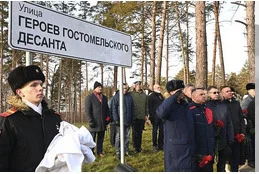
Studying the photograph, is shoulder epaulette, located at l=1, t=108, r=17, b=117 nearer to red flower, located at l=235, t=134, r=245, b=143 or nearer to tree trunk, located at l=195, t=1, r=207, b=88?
red flower, located at l=235, t=134, r=245, b=143

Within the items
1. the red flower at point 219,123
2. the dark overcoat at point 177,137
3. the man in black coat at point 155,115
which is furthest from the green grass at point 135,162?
the dark overcoat at point 177,137

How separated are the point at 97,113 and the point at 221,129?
131 inches

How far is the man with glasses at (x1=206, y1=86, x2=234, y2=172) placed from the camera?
18.8 feet

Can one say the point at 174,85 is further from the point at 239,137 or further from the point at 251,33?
the point at 251,33

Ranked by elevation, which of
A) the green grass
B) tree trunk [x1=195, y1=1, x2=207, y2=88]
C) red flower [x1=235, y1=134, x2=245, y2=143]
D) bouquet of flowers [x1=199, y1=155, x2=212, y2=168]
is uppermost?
tree trunk [x1=195, y1=1, x2=207, y2=88]

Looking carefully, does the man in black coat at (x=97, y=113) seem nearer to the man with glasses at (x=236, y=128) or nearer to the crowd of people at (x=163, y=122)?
the crowd of people at (x=163, y=122)

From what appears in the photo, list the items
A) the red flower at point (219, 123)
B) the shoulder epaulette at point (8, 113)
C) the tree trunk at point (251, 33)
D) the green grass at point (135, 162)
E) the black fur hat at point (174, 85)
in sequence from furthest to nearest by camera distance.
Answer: the tree trunk at point (251, 33)
the green grass at point (135, 162)
the red flower at point (219, 123)
the black fur hat at point (174, 85)
the shoulder epaulette at point (8, 113)

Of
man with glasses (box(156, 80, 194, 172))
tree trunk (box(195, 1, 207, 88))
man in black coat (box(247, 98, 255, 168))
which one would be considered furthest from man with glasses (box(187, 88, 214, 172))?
tree trunk (box(195, 1, 207, 88))

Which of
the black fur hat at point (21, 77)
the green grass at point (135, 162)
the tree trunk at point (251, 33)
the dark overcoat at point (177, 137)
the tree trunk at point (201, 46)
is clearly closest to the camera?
the black fur hat at point (21, 77)

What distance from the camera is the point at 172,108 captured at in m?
4.58

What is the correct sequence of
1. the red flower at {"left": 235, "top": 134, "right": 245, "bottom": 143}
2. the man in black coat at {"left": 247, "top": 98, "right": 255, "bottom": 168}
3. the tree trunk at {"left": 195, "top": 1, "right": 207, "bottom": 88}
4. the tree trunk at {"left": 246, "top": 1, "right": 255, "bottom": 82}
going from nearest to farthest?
the red flower at {"left": 235, "top": 134, "right": 245, "bottom": 143} → the man in black coat at {"left": 247, "top": 98, "right": 255, "bottom": 168} → the tree trunk at {"left": 195, "top": 1, "right": 207, "bottom": 88} → the tree trunk at {"left": 246, "top": 1, "right": 255, "bottom": 82}

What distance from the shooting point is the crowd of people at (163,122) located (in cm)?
239

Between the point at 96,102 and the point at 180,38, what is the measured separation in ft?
67.3

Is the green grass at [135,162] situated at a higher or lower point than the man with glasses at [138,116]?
lower
